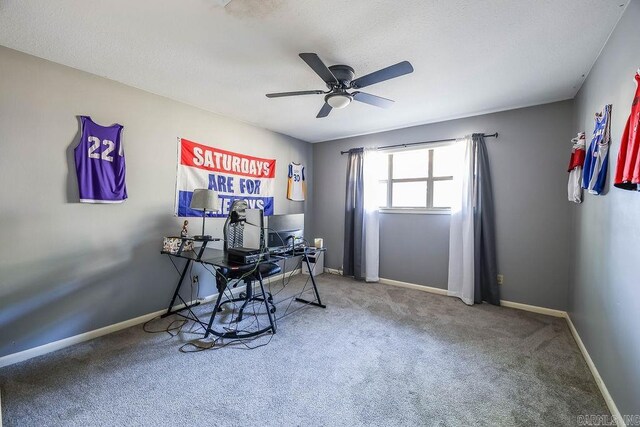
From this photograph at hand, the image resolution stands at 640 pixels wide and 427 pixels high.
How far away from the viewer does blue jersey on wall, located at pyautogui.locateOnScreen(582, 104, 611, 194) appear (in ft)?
5.69

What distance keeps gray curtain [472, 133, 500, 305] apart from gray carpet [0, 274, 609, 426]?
617mm

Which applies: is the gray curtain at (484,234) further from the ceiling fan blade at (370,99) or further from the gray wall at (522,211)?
the ceiling fan blade at (370,99)

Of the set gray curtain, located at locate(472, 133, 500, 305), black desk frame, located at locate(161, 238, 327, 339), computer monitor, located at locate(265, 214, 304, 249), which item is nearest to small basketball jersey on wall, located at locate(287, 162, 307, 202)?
computer monitor, located at locate(265, 214, 304, 249)

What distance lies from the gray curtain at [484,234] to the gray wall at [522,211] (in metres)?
0.09

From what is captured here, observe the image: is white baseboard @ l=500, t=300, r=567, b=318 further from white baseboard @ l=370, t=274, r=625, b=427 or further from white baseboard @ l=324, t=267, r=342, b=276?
white baseboard @ l=324, t=267, r=342, b=276

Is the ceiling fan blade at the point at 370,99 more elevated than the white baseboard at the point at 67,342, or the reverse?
the ceiling fan blade at the point at 370,99

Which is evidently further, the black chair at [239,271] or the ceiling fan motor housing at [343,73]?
the black chair at [239,271]

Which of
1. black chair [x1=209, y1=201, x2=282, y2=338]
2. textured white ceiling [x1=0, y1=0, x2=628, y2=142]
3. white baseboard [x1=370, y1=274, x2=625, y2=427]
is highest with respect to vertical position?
textured white ceiling [x1=0, y1=0, x2=628, y2=142]

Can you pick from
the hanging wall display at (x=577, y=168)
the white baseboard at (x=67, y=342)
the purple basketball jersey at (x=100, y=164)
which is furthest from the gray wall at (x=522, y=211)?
the purple basketball jersey at (x=100, y=164)

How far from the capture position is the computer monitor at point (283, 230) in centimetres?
264

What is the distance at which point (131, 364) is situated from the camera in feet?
6.56

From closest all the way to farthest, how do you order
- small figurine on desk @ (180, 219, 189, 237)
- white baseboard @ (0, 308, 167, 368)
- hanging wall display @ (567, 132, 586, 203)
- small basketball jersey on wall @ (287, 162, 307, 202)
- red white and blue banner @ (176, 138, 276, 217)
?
1. white baseboard @ (0, 308, 167, 368)
2. hanging wall display @ (567, 132, 586, 203)
3. small figurine on desk @ (180, 219, 189, 237)
4. red white and blue banner @ (176, 138, 276, 217)
5. small basketball jersey on wall @ (287, 162, 307, 202)

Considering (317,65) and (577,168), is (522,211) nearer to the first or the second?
(577,168)

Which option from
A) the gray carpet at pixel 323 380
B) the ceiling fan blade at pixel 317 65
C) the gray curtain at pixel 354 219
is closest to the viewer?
the gray carpet at pixel 323 380
